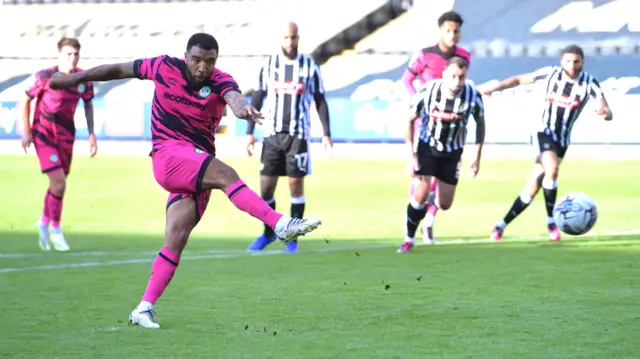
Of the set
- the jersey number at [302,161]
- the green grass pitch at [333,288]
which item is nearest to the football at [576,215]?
the green grass pitch at [333,288]

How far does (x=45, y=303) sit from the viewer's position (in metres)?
7.95

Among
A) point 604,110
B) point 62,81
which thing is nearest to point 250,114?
point 62,81

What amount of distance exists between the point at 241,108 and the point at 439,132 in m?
5.37

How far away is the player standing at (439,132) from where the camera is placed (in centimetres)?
1145

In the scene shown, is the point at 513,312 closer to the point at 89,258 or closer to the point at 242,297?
the point at 242,297

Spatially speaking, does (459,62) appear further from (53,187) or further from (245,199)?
(245,199)

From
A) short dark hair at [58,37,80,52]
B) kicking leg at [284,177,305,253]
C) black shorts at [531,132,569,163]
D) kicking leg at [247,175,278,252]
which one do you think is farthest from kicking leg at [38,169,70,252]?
black shorts at [531,132,569,163]

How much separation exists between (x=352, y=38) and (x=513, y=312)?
34.7m

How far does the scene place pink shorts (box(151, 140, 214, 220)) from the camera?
689cm

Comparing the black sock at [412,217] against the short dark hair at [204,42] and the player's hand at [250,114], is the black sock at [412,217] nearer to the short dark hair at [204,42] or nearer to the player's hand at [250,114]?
the short dark hair at [204,42]

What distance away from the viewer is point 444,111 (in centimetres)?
1148

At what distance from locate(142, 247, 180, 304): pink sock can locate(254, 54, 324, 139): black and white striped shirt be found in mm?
5013

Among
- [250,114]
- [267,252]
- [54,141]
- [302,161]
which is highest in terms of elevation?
[250,114]

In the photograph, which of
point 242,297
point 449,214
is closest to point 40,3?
point 449,214
